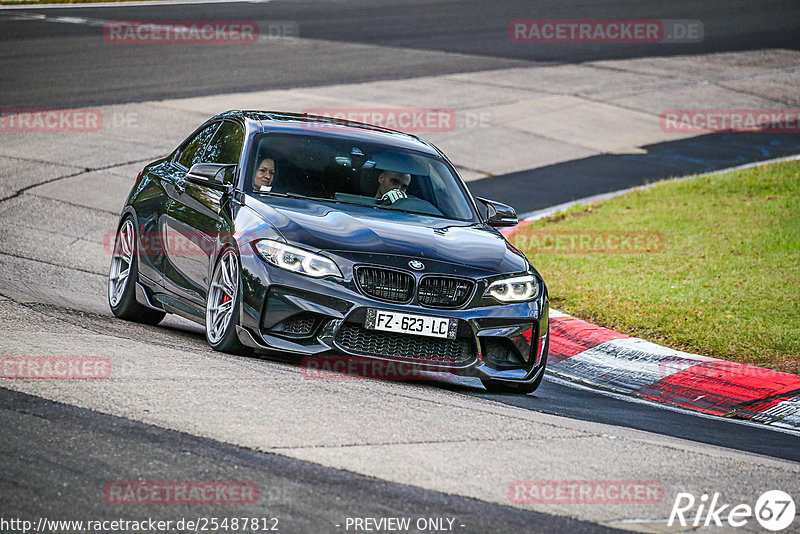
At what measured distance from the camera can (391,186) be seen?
858cm

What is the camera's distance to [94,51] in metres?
25.7

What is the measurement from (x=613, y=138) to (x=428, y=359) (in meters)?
14.6

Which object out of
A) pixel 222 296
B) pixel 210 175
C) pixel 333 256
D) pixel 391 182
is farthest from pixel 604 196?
pixel 333 256

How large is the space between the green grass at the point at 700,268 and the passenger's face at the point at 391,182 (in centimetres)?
273

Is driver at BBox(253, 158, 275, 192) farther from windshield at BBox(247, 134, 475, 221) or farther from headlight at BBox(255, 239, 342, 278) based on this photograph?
headlight at BBox(255, 239, 342, 278)

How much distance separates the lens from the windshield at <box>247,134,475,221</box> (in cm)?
834

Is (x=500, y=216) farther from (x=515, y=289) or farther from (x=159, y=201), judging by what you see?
(x=159, y=201)

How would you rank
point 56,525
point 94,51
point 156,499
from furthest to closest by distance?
point 94,51, point 156,499, point 56,525

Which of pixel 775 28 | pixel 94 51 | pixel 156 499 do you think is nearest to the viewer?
pixel 156 499

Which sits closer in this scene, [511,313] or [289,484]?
[289,484]

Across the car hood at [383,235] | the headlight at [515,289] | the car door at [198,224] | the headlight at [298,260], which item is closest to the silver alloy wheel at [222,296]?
the car door at [198,224]

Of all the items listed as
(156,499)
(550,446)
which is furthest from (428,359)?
(156,499)

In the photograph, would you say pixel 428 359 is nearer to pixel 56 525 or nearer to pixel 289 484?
pixel 289 484

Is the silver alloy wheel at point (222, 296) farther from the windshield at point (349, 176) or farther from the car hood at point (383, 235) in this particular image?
the windshield at point (349, 176)
